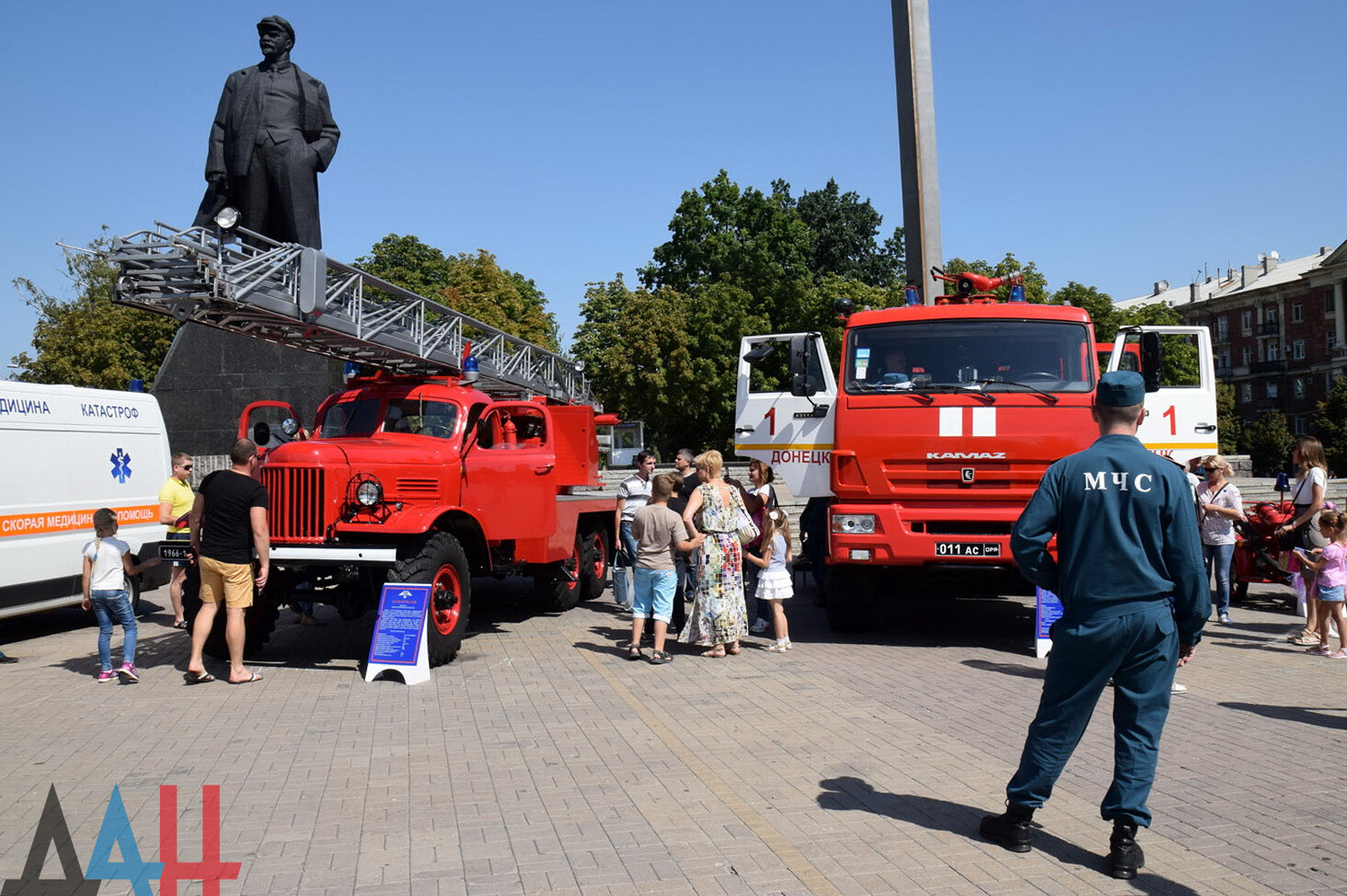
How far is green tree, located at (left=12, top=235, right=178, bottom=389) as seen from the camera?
133 feet

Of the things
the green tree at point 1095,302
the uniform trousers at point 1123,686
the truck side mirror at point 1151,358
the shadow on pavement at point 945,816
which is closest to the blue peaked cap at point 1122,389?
the uniform trousers at point 1123,686

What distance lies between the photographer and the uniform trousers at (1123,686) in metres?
4.38

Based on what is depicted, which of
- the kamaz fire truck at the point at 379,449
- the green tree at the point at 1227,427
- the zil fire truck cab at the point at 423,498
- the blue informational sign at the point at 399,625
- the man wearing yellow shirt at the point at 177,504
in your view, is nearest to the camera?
the blue informational sign at the point at 399,625

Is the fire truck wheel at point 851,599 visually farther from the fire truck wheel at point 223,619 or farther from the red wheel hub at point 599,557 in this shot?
the fire truck wheel at point 223,619

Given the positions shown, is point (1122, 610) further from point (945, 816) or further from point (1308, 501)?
point (1308, 501)

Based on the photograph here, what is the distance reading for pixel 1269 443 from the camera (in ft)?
217

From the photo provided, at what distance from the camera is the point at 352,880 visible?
14.7 ft

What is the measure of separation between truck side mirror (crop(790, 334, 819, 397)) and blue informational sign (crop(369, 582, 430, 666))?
390 centimetres

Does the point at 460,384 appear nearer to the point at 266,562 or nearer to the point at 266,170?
the point at 266,562

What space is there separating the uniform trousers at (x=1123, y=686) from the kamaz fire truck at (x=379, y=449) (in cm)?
597

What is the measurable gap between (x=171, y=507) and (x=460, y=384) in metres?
3.38

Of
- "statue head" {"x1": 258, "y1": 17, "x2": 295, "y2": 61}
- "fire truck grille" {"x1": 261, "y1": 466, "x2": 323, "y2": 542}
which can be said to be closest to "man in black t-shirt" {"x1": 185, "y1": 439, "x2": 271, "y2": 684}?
"fire truck grille" {"x1": 261, "y1": 466, "x2": 323, "y2": 542}

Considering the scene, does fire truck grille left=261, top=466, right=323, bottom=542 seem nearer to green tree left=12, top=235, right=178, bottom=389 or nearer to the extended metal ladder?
the extended metal ladder

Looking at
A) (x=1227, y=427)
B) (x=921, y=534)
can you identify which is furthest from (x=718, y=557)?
(x=1227, y=427)
